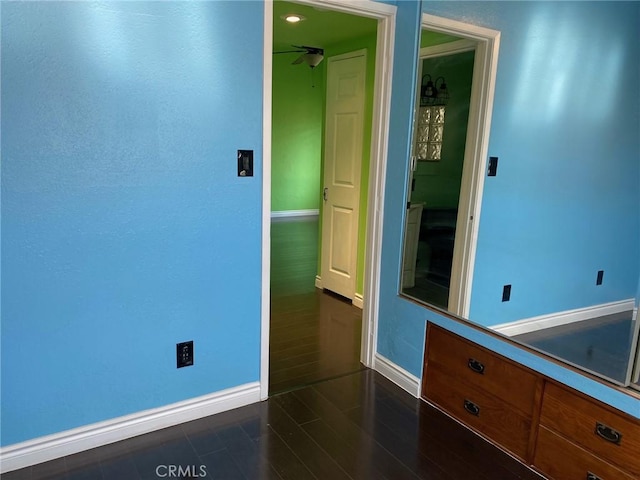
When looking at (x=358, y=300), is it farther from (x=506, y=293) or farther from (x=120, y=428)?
(x=120, y=428)

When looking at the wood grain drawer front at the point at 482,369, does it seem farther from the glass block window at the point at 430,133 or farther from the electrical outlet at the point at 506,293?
the glass block window at the point at 430,133

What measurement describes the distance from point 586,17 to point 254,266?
1.83m

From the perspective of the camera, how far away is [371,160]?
110 inches

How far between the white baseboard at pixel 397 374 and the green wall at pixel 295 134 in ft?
19.0

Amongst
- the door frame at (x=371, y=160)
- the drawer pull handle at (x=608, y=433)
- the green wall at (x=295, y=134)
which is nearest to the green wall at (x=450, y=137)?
the door frame at (x=371, y=160)

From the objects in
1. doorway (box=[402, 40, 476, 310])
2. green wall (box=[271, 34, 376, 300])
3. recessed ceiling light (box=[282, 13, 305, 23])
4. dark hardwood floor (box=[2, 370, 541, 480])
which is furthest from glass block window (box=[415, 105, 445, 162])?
green wall (box=[271, 34, 376, 300])

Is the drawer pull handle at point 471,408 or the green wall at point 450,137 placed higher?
the green wall at point 450,137

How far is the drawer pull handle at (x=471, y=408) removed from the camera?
7.45ft

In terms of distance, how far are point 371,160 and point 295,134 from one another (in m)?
6.03

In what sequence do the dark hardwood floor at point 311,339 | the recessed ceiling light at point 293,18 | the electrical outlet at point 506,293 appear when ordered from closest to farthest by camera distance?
1. the electrical outlet at point 506,293
2. the dark hardwood floor at point 311,339
3. the recessed ceiling light at point 293,18

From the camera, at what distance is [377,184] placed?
9.05 ft

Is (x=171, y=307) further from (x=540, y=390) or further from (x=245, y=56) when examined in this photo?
(x=540, y=390)

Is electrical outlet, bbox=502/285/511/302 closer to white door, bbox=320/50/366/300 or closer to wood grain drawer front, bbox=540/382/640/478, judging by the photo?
wood grain drawer front, bbox=540/382/640/478

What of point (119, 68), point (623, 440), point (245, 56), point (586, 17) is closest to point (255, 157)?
point (245, 56)
